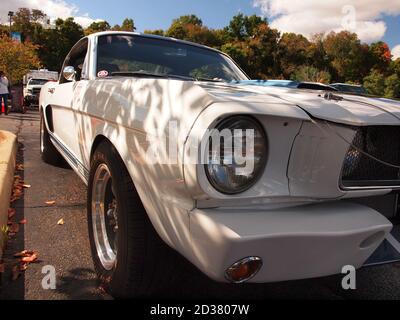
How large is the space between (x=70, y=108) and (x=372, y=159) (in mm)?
2472

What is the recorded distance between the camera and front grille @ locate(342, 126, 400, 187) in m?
1.75

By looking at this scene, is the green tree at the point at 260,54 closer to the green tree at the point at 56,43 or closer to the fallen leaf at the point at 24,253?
the green tree at the point at 56,43

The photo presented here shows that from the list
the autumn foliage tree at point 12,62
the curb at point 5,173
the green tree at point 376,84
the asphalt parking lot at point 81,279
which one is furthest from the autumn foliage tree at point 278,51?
the asphalt parking lot at point 81,279

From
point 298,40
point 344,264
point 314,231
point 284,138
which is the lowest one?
point 344,264

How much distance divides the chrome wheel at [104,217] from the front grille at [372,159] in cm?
136

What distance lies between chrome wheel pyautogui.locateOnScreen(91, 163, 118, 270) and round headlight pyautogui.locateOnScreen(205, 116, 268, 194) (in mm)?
994

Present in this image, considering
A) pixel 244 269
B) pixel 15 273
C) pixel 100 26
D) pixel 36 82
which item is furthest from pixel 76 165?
pixel 100 26

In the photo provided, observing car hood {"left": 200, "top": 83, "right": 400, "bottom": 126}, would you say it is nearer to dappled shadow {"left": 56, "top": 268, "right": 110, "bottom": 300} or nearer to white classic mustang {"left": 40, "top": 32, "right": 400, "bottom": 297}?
white classic mustang {"left": 40, "top": 32, "right": 400, "bottom": 297}

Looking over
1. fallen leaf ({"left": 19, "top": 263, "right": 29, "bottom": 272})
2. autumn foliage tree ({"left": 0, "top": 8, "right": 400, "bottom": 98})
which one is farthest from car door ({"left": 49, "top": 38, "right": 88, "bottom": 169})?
autumn foliage tree ({"left": 0, "top": 8, "right": 400, "bottom": 98})

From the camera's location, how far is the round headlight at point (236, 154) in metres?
1.53

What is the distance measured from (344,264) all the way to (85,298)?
1.44m

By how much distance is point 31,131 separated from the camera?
29.1 ft
